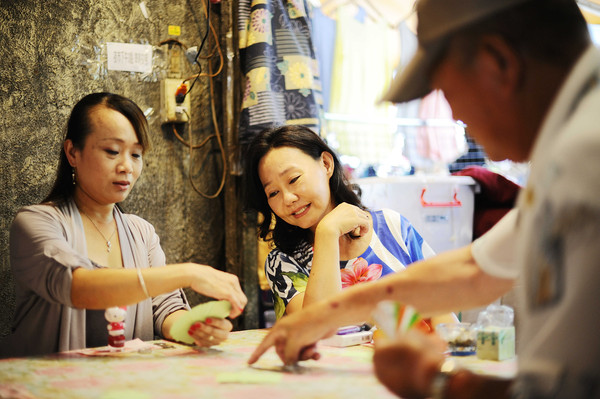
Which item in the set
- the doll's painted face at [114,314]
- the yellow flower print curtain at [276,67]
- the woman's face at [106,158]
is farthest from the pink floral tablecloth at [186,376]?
the yellow flower print curtain at [276,67]

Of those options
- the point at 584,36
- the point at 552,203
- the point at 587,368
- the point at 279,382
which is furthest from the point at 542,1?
the point at 279,382

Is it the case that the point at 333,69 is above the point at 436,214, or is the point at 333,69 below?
above

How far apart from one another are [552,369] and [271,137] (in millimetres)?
1899

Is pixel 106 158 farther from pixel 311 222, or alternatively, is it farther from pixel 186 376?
pixel 186 376

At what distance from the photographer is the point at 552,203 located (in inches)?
29.0

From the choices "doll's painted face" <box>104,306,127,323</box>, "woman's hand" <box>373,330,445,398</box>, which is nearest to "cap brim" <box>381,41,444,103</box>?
"woman's hand" <box>373,330,445,398</box>

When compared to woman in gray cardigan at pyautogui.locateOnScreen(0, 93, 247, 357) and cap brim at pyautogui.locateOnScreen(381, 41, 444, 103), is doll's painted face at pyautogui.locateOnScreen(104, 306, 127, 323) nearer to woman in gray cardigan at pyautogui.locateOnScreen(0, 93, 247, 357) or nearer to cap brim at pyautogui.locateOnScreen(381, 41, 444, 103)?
woman in gray cardigan at pyautogui.locateOnScreen(0, 93, 247, 357)

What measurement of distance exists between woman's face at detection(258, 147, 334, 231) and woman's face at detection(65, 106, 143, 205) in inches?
22.0

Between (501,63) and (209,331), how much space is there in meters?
1.23

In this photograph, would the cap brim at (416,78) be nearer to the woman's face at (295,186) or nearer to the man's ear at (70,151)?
the woman's face at (295,186)

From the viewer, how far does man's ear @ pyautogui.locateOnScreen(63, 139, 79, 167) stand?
2246 millimetres

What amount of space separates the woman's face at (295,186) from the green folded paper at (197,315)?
74 cm

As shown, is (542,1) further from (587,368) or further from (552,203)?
(587,368)

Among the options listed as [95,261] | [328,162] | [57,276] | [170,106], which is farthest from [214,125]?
[57,276]
